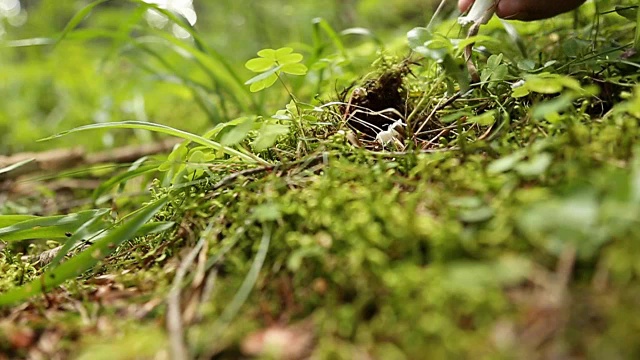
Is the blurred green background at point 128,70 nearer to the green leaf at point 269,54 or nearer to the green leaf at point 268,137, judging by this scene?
the green leaf at point 269,54

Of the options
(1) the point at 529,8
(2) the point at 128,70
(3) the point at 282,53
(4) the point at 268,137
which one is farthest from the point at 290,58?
(2) the point at 128,70

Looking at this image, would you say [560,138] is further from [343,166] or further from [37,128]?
[37,128]

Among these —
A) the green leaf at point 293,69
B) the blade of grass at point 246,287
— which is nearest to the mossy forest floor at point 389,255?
the blade of grass at point 246,287

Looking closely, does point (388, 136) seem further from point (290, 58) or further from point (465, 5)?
point (465, 5)

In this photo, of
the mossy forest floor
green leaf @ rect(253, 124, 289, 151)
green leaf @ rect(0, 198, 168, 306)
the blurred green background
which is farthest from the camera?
the blurred green background

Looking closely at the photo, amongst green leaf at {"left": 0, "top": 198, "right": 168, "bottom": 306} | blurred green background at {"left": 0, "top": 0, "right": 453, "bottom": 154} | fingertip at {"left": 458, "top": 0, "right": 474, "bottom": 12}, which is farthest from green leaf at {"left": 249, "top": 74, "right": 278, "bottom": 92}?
blurred green background at {"left": 0, "top": 0, "right": 453, "bottom": 154}

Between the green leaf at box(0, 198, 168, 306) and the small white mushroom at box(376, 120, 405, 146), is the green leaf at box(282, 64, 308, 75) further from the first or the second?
the green leaf at box(0, 198, 168, 306)

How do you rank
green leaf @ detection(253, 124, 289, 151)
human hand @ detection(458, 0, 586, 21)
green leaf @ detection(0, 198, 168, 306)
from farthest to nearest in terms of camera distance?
human hand @ detection(458, 0, 586, 21) < green leaf @ detection(253, 124, 289, 151) < green leaf @ detection(0, 198, 168, 306)
